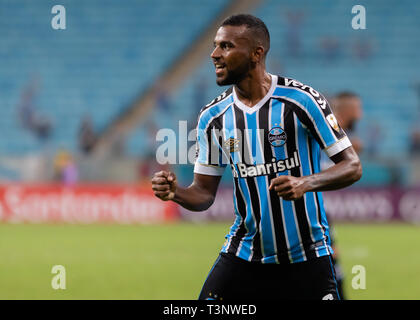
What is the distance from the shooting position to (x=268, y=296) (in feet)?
15.6

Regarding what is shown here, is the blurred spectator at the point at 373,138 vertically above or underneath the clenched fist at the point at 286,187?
above

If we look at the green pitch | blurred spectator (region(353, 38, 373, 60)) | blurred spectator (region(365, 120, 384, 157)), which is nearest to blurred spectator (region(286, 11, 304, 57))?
blurred spectator (region(353, 38, 373, 60))

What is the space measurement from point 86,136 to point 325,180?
21097 mm

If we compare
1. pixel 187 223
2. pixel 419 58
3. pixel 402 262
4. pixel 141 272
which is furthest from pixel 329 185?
pixel 419 58

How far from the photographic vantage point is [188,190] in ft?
16.9

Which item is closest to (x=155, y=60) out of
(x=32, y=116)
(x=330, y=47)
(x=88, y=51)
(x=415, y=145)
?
(x=88, y=51)

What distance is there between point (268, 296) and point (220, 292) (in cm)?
29

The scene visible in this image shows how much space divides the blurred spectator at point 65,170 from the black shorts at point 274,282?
57.8 ft

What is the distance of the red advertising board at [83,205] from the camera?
21500 mm

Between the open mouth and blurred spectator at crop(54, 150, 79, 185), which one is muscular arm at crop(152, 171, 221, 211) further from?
blurred spectator at crop(54, 150, 79, 185)

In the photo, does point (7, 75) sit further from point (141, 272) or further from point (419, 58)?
point (141, 272)

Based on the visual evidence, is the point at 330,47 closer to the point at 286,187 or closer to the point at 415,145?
the point at 415,145

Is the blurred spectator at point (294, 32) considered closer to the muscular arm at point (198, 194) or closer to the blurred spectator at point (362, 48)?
the blurred spectator at point (362, 48)

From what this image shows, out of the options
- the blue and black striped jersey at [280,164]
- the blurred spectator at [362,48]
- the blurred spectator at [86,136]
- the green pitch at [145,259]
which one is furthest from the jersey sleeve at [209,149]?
the blurred spectator at [362,48]
